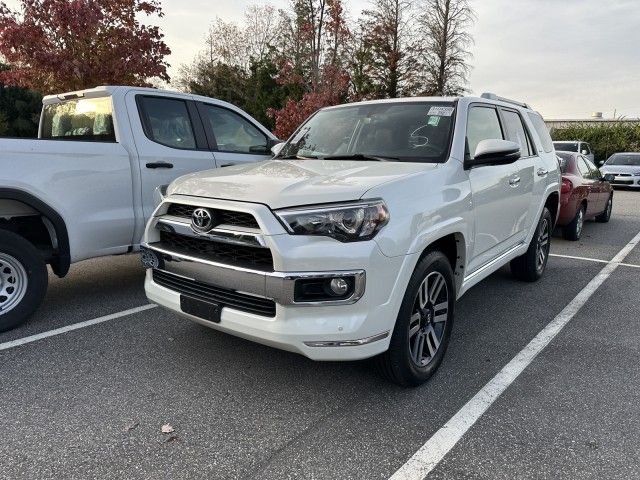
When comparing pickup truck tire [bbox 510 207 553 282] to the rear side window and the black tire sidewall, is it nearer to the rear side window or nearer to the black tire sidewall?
the rear side window

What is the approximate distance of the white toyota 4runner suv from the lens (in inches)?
105

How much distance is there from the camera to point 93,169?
435cm

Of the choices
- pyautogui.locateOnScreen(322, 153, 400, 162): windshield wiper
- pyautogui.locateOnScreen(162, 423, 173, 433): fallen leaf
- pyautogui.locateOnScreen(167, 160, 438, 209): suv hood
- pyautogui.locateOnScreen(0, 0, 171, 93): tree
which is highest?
pyautogui.locateOnScreen(0, 0, 171, 93): tree

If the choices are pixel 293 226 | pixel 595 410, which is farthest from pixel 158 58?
pixel 595 410

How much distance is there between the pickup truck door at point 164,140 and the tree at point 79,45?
6.35 meters

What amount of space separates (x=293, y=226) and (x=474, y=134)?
2.05 metres

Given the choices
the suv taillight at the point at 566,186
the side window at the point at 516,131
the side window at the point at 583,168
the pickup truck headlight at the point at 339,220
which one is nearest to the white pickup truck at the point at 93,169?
the pickup truck headlight at the point at 339,220

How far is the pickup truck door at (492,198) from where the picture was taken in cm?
381

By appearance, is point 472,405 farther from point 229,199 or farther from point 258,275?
point 229,199

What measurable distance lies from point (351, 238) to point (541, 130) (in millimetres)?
4181

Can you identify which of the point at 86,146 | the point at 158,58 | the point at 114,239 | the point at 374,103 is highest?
the point at 158,58

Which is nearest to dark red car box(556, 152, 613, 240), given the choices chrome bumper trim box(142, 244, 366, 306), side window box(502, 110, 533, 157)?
side window box(502, 110, 533, 157)

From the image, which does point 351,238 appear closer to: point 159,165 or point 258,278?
point 258,278

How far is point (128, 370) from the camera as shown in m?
3.43
